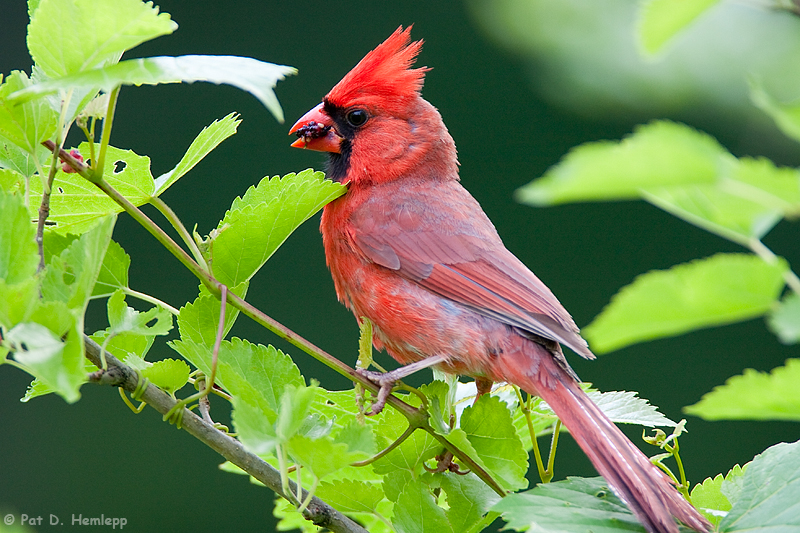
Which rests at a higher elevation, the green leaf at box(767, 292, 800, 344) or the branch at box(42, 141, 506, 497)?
the green leaf at box(767, 292, 800, 344)

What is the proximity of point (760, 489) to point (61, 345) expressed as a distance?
82 cm

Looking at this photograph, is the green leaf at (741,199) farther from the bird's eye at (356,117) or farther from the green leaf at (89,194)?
the bird's eye at (356,117)

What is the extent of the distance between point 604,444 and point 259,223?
0.71 meters

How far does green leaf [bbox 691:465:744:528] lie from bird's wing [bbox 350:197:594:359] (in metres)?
0.68

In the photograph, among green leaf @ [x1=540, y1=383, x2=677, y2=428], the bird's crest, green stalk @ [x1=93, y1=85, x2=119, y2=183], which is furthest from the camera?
the bird's crest

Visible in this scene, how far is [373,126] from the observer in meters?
2.40

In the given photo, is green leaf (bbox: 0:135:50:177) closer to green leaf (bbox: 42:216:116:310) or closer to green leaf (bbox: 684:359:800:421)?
green leaf (bbox: 42:216:116:310)

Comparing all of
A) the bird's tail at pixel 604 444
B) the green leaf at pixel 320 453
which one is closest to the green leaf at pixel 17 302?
the green leaf at pixel 320 453

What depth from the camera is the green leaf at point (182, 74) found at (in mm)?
770

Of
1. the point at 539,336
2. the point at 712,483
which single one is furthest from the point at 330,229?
the point at 712,483

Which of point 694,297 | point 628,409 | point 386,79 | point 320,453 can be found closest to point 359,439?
point 320,453

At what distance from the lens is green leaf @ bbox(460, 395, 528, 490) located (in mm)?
1162

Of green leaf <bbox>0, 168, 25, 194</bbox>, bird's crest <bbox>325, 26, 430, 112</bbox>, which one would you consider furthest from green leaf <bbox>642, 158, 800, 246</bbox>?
bird's crest <bbox>325, 26, 430, 112</bbox>

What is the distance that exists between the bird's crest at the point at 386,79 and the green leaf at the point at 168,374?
1.38 metres
